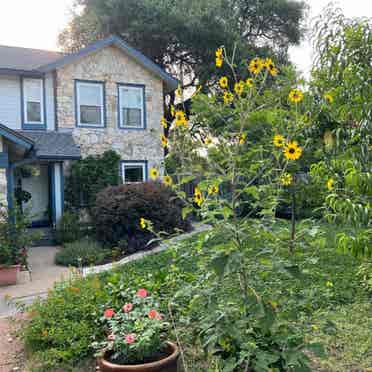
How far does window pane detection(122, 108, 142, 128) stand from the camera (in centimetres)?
1373

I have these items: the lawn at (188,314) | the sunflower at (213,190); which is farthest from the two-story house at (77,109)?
the sunflower at (213,190)

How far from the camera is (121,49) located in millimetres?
13641

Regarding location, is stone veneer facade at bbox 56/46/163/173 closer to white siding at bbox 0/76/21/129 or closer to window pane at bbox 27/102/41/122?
window pane at bbox 27/102/41/122

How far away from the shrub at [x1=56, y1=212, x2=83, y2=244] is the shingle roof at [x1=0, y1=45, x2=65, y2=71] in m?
4.75

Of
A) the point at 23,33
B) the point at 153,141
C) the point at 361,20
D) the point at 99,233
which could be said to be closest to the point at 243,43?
the point at 153,141

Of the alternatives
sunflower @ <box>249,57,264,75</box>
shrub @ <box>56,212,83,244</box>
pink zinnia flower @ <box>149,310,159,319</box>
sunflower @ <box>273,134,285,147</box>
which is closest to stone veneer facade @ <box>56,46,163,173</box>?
shrub @ <box>56,212,83,244</box>

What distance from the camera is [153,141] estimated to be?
46.5 feet

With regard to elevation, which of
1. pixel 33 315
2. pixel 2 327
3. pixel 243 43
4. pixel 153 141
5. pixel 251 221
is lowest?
pixel 2 327

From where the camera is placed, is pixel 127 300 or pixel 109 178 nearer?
pixel 127 300

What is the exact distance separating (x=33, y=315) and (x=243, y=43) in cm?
1562

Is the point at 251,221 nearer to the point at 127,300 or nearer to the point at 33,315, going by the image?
the point at 127,300

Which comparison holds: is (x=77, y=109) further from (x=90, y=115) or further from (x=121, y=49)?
(x=121, y=49)

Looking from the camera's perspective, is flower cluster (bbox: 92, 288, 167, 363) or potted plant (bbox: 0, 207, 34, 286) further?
potted plant (bbox: 0, 207, 34, 286)

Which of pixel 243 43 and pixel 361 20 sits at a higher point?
pixel 243 43
